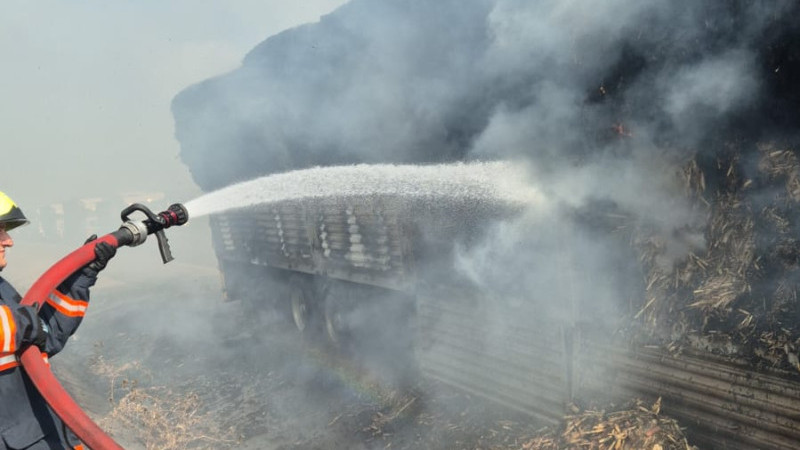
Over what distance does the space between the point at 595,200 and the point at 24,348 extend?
4338 mm

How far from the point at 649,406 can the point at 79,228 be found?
3274 cm

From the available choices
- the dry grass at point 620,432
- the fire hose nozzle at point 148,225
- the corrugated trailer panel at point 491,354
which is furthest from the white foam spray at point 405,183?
the dry grass at point 620,432

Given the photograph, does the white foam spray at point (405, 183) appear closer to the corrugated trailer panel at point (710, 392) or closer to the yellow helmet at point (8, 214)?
the corrugated trailer panel at point (710, 392)

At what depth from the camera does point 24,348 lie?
2.68 metres

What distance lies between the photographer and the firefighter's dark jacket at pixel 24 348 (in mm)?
2555

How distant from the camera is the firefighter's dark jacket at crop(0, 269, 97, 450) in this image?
2.55 metres

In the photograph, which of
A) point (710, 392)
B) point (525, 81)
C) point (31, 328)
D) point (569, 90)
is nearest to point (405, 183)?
point (525, 81)

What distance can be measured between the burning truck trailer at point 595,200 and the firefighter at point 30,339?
3.67 meters

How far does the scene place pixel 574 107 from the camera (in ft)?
14.1

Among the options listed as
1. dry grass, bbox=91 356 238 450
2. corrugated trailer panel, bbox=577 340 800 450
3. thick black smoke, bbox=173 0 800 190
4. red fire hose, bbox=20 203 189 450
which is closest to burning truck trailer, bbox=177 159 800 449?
corrugated trailer panel, bbox=577 340 800 450

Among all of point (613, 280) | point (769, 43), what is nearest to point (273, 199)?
point (613, 280)

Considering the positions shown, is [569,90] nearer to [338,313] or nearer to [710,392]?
[710,392]

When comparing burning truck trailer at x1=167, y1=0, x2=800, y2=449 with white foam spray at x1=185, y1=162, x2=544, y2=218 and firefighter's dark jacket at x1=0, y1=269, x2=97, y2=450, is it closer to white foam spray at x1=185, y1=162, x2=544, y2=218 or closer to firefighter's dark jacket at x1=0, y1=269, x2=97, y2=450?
white foam spray at x1=185, y1=162, x2=544, y2=218

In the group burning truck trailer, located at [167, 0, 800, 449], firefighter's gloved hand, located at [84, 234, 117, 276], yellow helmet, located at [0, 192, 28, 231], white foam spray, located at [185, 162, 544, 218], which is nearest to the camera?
yellow helmet, located at [0, 192, 28, 231]
